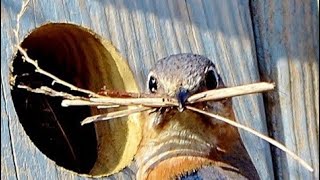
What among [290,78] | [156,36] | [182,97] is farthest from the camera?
[290,78]

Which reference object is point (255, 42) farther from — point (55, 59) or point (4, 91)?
point (4, 91)

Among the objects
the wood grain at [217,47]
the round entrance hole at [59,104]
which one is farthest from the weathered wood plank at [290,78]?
the round entrance hole at [59,104]

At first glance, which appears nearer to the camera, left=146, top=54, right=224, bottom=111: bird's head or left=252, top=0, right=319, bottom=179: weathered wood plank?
left=146, top=54, right=224, bottom=111: bird's head

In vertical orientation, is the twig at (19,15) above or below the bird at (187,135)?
above

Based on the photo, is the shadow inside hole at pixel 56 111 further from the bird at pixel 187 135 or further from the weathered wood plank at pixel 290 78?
the weathered wood plank at pixel 290 78

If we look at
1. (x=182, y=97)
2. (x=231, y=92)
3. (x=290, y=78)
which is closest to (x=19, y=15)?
(x=182, y=97)

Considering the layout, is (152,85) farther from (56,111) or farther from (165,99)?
(56,111)

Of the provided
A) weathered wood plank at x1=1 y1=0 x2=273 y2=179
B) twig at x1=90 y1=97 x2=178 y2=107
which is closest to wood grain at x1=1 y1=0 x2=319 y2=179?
weathered wood plank at x1=1 y1=0 x2=273 y2=179

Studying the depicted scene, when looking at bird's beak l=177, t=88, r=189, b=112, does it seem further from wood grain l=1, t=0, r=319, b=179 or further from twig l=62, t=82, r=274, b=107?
wood grain l=1, t=0, r=319, b=179
